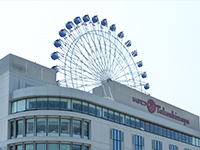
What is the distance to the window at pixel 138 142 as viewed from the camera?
7738cm


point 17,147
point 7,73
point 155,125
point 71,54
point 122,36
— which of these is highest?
point 122,36

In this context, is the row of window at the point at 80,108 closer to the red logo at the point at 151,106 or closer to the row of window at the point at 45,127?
the row of window at the point at 45,127

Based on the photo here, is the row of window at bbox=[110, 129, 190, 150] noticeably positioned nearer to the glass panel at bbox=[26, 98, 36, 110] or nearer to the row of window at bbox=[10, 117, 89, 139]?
the row of window at bbox=[10, 117, 89, 139]

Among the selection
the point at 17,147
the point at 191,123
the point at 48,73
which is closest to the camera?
the point at 17,147

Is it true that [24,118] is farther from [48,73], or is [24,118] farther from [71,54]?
[71,54]

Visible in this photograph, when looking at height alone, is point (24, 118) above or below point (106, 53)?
below

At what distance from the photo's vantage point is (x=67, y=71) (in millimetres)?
80562

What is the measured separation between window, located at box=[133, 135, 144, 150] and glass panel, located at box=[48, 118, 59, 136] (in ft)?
51.6

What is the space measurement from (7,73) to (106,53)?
23.7 meters

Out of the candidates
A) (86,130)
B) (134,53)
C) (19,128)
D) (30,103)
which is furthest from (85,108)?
(134,53)

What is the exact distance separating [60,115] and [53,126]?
174cm

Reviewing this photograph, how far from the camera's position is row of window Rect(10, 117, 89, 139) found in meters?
66.3

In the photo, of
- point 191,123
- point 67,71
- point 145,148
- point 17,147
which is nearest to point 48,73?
point 67,71

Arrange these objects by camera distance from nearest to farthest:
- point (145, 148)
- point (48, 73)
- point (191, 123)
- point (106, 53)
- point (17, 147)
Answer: point (17, 147) → point (48, 73) → point (145, 148) → point (106, 53) → point (191, 123)
